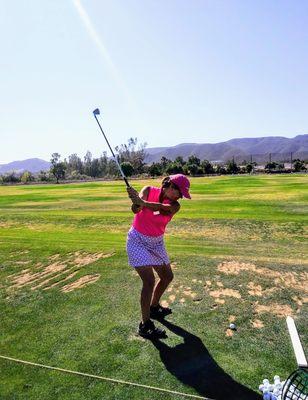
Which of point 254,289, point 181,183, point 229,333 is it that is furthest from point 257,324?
point 181,183

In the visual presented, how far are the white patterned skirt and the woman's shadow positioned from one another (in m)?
1.08

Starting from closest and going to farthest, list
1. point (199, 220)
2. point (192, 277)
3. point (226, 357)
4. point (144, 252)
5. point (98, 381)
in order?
point (98, 381)
point (226, 357)
point (144, 252)
point (192, 277)
point (199, 220)

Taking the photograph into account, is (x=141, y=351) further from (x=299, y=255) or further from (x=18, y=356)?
(x=299, y=255)

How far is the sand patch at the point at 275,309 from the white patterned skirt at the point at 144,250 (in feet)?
6.08

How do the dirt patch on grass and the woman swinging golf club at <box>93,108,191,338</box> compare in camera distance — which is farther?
the dirt patch on grass

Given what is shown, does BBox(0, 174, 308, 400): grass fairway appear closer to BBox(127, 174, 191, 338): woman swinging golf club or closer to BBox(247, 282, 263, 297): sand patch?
BBox(247, 282, 263, 297): sand patch

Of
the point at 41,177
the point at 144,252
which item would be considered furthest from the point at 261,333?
the point at 41,177

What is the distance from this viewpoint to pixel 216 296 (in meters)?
7.36

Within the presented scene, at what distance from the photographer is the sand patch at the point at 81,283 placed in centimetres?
830

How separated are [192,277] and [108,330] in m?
2.75

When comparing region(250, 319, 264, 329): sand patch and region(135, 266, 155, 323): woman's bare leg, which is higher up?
region(135, 266, 155, 323): woman's bare leg

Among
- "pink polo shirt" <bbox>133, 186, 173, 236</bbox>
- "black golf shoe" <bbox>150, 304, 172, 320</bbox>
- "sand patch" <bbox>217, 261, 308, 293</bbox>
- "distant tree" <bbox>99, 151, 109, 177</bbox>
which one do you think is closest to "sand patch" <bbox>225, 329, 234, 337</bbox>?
"black golf shoe" <bbox>150, 304, 172, 320</bbox>

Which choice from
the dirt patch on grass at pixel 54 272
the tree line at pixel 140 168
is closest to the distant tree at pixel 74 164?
the tree line at pixel 140 168

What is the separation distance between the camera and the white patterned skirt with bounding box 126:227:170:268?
19.1 ft
